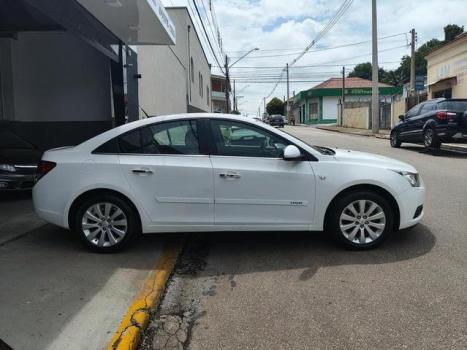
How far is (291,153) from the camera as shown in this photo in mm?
5293

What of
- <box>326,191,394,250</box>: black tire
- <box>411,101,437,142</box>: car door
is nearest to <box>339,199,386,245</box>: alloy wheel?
<box>326,191,394,250</box>: black tire

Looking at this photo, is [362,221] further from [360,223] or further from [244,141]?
[244,141]

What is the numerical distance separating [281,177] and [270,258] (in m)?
0.90

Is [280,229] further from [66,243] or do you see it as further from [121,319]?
[66,243]

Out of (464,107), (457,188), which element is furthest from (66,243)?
(464,107)

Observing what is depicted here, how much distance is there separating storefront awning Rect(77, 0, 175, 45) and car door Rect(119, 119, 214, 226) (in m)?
5.23

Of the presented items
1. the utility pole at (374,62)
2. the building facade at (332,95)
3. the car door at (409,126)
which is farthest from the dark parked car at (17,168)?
the building facade at (332,95)

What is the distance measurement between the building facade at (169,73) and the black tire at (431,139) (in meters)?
8.73

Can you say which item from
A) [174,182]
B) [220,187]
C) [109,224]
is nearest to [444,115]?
[220,187]

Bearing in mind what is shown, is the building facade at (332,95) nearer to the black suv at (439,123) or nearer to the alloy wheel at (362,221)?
the black suv at (439,123)

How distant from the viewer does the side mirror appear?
208 inches

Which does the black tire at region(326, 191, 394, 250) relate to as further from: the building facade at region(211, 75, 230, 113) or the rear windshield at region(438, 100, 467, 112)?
the building facade at region(211, 75, 230, 113)

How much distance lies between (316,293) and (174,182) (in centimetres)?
196

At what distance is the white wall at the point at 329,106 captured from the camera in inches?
2416
